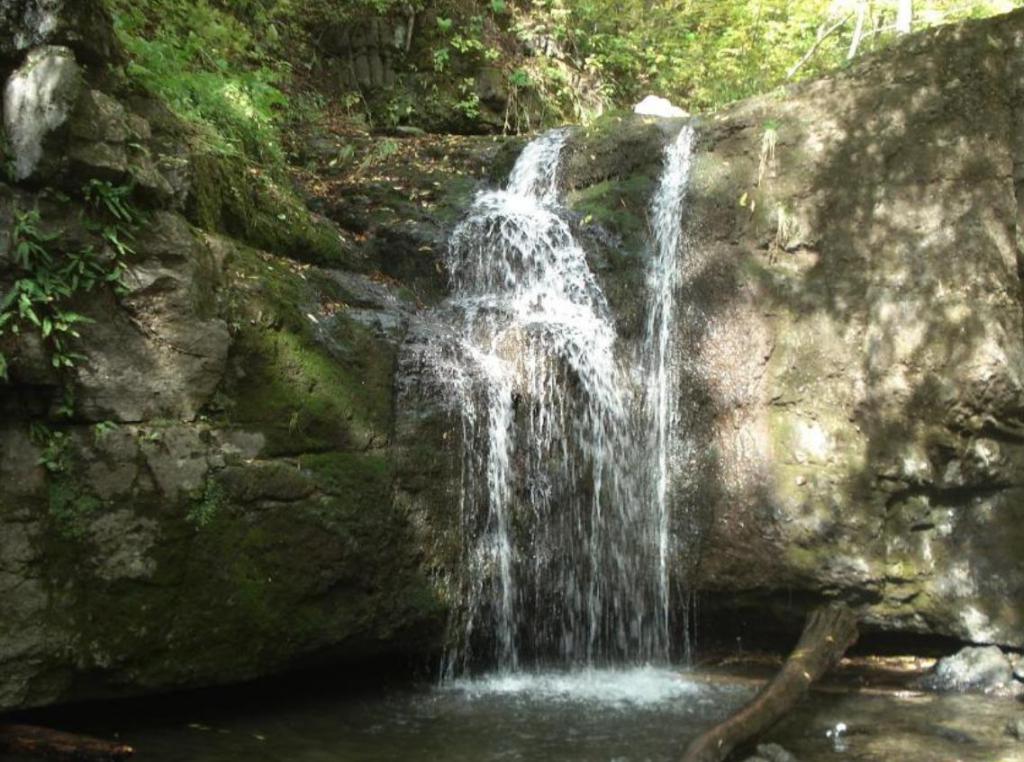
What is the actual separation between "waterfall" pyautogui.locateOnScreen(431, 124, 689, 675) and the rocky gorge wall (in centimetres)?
24

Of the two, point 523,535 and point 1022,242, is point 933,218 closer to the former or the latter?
point 1022,242

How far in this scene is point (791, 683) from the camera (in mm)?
5641

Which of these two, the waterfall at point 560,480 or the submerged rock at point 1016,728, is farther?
the waterfall at point 560,480

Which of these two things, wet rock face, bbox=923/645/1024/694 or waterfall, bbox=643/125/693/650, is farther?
waterfall, bbox=643/125/693/650

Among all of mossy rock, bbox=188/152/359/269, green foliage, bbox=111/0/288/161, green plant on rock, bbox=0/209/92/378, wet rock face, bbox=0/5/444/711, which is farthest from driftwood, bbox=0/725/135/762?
green foliage, bbox=111/0/288/161

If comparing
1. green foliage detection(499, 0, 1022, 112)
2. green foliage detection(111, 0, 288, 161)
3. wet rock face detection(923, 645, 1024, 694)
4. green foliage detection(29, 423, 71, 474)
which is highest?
green foliage detection(499, 0, 1022, 112)

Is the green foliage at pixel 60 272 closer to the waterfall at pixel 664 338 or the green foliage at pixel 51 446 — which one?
the green foliage at pixel 51 446

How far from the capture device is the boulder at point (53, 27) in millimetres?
5086

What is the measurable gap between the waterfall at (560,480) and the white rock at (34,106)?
2956 millimetres

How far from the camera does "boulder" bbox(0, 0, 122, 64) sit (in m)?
5.09

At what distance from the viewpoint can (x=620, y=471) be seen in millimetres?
7145

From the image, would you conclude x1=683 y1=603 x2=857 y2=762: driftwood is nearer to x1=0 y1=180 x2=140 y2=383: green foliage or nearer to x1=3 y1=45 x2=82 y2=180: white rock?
x1=0 y1=180 x2=140 y2=383: green foliage

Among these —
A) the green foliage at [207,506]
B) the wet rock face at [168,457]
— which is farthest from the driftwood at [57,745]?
the green foliage at [207,506]

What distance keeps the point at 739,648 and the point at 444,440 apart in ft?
10.1
